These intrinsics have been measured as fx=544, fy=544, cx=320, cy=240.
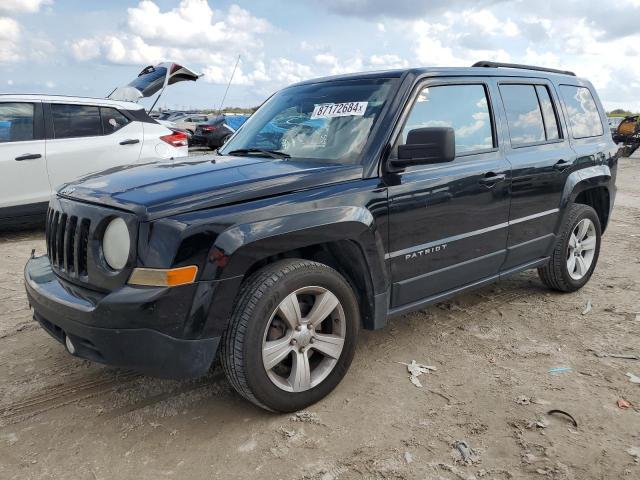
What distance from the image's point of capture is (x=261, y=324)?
2629 mm

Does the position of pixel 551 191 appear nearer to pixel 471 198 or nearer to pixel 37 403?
pixel 471 198

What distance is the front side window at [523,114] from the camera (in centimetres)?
399

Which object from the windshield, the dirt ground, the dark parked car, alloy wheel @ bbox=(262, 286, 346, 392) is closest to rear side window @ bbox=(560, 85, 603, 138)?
the dirt ground

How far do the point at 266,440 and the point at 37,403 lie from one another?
1.35m

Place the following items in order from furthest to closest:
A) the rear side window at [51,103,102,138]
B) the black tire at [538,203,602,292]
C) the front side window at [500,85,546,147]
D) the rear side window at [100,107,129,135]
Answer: the rear side window at [100,107,129,135] < the rear side window at [51,103,102,138] < the black tire at [538,203,602,292] < the front side window at [500,85,546,147]

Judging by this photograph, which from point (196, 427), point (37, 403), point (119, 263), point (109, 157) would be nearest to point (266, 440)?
point (196, 427)

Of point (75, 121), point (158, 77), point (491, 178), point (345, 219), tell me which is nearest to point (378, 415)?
point (345, 219)

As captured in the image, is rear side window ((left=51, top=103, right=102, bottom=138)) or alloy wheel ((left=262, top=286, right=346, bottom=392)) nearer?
alloy wheel ((left=262, top=286, right=346, bottom=392))

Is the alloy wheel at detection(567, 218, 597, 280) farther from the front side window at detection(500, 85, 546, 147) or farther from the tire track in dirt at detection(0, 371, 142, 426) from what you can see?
the tire track in dirt at detection(0, 371, 142, 426)


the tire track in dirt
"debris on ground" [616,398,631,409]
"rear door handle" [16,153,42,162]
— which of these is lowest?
the tire track in dirt

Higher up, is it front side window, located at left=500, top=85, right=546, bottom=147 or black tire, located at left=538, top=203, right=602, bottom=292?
front side window, located at left=500, top=85, right=546, bottom=147

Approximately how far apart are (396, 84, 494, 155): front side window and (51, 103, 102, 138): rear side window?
5.10m

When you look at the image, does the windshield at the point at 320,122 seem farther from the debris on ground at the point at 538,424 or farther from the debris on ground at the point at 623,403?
the debris on ground at the point at 623,403

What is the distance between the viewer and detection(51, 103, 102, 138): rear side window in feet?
22.0
